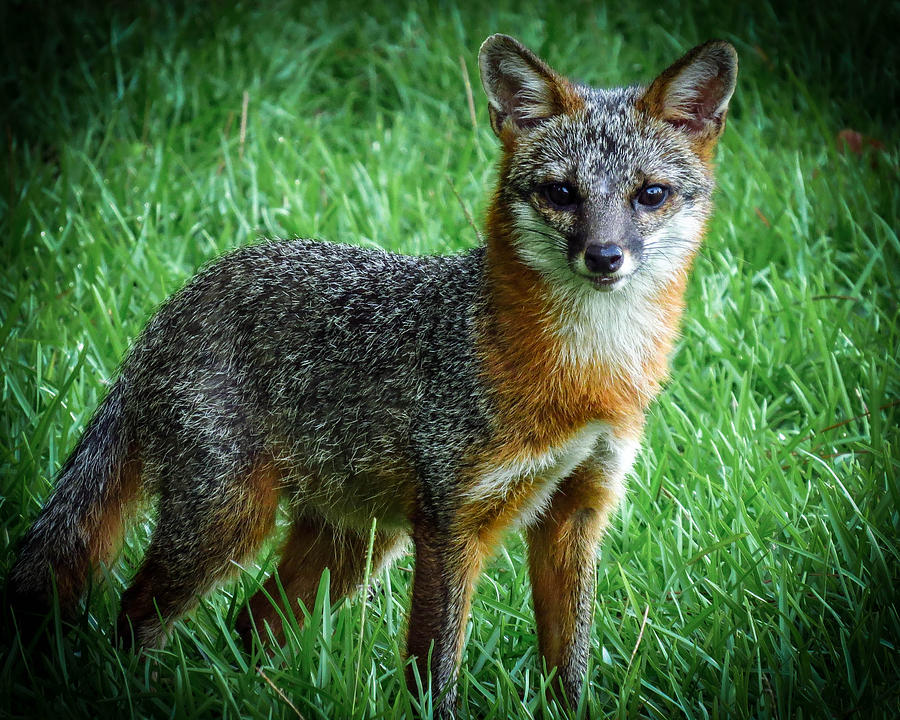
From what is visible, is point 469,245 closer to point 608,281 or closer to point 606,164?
point 606,164

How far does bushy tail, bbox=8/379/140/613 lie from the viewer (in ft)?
13.2

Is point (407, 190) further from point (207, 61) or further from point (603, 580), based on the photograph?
point (603, 580)

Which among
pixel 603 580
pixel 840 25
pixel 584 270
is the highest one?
pixel 584 270

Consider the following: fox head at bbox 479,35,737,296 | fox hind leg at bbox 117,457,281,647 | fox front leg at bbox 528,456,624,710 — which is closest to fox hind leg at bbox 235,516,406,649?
fox hind leg at bbox 117,457,281,647

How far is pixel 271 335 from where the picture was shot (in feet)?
13.3

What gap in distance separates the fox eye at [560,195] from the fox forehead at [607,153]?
1.0 inches

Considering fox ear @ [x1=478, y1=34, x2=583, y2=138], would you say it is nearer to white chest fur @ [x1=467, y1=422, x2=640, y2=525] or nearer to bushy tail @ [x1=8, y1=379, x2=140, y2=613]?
white chest fur @ [x1=467, y1=422, x2=640, y2=525]

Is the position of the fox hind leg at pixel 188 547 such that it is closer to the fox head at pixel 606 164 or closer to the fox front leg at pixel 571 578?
the fox front leg at pixel 571 578

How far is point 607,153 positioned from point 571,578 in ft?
4.95

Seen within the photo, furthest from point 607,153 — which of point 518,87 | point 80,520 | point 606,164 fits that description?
point 80,520

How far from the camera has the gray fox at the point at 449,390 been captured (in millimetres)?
3684

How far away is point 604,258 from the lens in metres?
3.43

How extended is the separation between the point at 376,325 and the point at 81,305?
248 cm

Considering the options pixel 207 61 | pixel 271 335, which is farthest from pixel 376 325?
pixel 207 61
